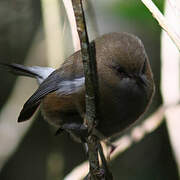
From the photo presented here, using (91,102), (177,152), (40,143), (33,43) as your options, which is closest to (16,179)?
(40,143)

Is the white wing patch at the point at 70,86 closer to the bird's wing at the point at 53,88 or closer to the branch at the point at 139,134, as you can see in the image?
the bird's wing at the point at 53,88

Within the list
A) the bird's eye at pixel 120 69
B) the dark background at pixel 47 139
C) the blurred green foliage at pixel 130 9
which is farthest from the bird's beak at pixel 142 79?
the dark background at pixel 47 139

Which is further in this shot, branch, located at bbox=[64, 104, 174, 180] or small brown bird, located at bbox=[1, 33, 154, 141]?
branch, located at bbox=[64, 104, 174, 180]

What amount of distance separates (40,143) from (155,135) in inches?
50.1

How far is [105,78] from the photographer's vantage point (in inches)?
124

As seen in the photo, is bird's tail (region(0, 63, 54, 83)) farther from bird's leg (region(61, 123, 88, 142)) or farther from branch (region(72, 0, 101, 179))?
branch (region(72, 0, 101, 179))

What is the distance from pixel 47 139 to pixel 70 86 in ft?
6.88

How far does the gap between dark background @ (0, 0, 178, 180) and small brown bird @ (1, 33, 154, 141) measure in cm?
162

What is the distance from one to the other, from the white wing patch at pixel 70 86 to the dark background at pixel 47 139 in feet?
5.35

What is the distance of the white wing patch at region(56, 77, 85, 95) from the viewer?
10.4ft

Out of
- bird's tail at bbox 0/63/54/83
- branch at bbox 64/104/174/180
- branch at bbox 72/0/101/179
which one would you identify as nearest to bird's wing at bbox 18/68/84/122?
bird's tail at bbox 0/63/54/83

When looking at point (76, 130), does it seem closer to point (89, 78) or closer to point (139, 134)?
point (139, 134)

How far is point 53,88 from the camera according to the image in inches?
135

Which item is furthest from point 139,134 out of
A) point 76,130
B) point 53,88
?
point 53,88
